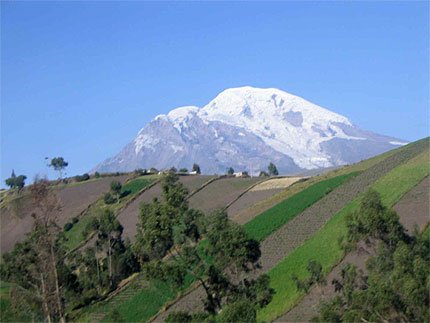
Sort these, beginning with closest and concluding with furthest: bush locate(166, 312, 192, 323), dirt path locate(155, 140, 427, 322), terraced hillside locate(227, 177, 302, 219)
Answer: bush locate(166, 312, 192, 323), dirt path locate(155, 140, 427, 322), terraced hillside locate(227, 177, 302, 219)

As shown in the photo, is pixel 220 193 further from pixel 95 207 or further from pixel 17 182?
pixel 17 182

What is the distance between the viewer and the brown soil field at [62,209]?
234 feet

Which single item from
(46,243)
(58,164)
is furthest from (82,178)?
(46,243)

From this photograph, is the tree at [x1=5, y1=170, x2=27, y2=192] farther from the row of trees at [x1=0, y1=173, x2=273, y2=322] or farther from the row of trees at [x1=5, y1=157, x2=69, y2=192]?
the row of trees at [x1=0, y1=173, x2=273, y2=322]

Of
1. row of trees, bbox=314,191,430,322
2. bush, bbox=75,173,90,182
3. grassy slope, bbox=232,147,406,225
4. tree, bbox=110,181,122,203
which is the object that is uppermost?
bush, bbox=75,173,90,182

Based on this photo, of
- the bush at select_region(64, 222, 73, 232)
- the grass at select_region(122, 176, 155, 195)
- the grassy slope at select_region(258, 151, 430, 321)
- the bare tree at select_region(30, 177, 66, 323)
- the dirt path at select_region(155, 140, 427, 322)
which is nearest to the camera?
the bare tree at select_region(30, 177, 66, 323)

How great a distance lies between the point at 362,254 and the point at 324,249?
5765 mm

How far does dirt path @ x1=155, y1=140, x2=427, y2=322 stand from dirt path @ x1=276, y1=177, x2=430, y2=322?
12.5 feet

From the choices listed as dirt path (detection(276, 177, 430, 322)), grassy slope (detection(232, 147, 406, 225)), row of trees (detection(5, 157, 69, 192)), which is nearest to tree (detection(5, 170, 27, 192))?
row of trees (detection(5, 157, 69, 192))

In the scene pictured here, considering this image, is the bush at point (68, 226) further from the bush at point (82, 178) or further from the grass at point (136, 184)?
the bush at point (82, 178)

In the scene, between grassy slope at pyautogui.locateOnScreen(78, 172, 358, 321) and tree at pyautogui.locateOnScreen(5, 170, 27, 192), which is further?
tree at pyautogui.locateOnScreen(5, 170, 27, 192)

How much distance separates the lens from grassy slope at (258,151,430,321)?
39719mm

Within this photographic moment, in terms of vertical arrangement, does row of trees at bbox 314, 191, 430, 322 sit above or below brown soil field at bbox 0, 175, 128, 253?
below

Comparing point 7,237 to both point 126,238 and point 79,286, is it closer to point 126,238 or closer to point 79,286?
point 126,238
